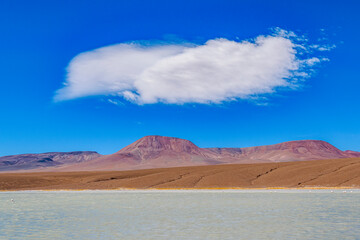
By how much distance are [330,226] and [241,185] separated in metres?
54.5

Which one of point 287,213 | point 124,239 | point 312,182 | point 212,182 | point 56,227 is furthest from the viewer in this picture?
point 212,182

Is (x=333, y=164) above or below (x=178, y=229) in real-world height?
above

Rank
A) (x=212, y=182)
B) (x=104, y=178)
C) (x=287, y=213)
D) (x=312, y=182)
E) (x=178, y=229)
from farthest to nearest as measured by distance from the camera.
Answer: (x=104, y=178), (x=212, y=182), (x=312, y=182), (x=287, y=213), (x=178, y=229)

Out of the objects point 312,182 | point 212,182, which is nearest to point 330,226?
point 312,182

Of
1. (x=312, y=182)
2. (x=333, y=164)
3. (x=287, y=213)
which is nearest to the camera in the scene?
(x=287, y=213)

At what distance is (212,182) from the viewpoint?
76.5 m

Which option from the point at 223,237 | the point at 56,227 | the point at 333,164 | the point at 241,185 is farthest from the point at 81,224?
the point at 333,164

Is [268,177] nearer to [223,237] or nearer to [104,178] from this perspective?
[104,178]

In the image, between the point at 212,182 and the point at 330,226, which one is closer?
the point at 330,226

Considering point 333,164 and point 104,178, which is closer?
point 333,164

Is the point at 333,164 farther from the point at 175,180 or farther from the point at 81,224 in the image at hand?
the point at 81,224

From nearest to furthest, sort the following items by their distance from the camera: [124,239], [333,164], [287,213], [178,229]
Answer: [124,239] < [178,229] < [287,213] < [333,164]

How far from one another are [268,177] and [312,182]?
414 inches

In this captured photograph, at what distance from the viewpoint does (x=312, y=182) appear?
68812 mm
